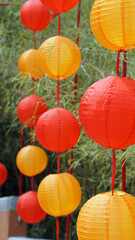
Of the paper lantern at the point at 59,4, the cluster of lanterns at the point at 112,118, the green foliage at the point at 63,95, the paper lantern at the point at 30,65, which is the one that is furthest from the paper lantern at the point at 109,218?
the paper lantern at the point at 30,65

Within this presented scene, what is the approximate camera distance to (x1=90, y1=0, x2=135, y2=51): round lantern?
1.08 metres

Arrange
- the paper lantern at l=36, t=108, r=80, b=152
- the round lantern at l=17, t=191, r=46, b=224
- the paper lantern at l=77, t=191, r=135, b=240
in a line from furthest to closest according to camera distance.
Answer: the round lantern at l=17, t=191, r=46, b=224, the paper lantern at l=36, t=108, r=80, b=152, the paper lantern at l=77, t=191, r=135, b=240

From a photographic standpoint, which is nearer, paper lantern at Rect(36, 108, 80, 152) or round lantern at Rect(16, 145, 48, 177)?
paper lantern at Rect(36, 108, 80, 152)

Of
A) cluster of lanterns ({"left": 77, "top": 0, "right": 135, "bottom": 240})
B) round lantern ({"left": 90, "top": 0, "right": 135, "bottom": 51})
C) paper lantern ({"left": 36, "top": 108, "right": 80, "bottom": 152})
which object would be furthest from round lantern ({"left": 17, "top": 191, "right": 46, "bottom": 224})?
round lantern ({"left": 90, "top": 0, "right": 135, "bottom": 51})

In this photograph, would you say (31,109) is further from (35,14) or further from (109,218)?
(109,218)

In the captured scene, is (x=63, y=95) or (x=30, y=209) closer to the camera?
(x=30, y=209)

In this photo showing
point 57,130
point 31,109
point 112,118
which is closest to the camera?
point 112,118

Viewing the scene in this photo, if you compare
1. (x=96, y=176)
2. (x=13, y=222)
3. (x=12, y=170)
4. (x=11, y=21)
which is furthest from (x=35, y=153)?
(x=11, y=21)

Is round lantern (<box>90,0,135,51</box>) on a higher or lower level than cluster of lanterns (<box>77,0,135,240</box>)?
higher

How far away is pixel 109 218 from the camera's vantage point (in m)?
1.07

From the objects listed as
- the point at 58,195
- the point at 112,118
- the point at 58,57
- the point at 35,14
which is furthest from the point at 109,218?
the point at 35,14

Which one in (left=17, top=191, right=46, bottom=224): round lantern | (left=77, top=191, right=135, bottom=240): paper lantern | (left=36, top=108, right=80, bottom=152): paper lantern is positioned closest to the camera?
(left=77, top=191, right=135, bottom=240): paper lantern

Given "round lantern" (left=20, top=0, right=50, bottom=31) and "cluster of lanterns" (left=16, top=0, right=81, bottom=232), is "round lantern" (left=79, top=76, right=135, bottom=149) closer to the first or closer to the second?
"cluster of lanterns" (left=16, top=0, right=81, bottom=232)

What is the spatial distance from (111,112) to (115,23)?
10.1 inches
